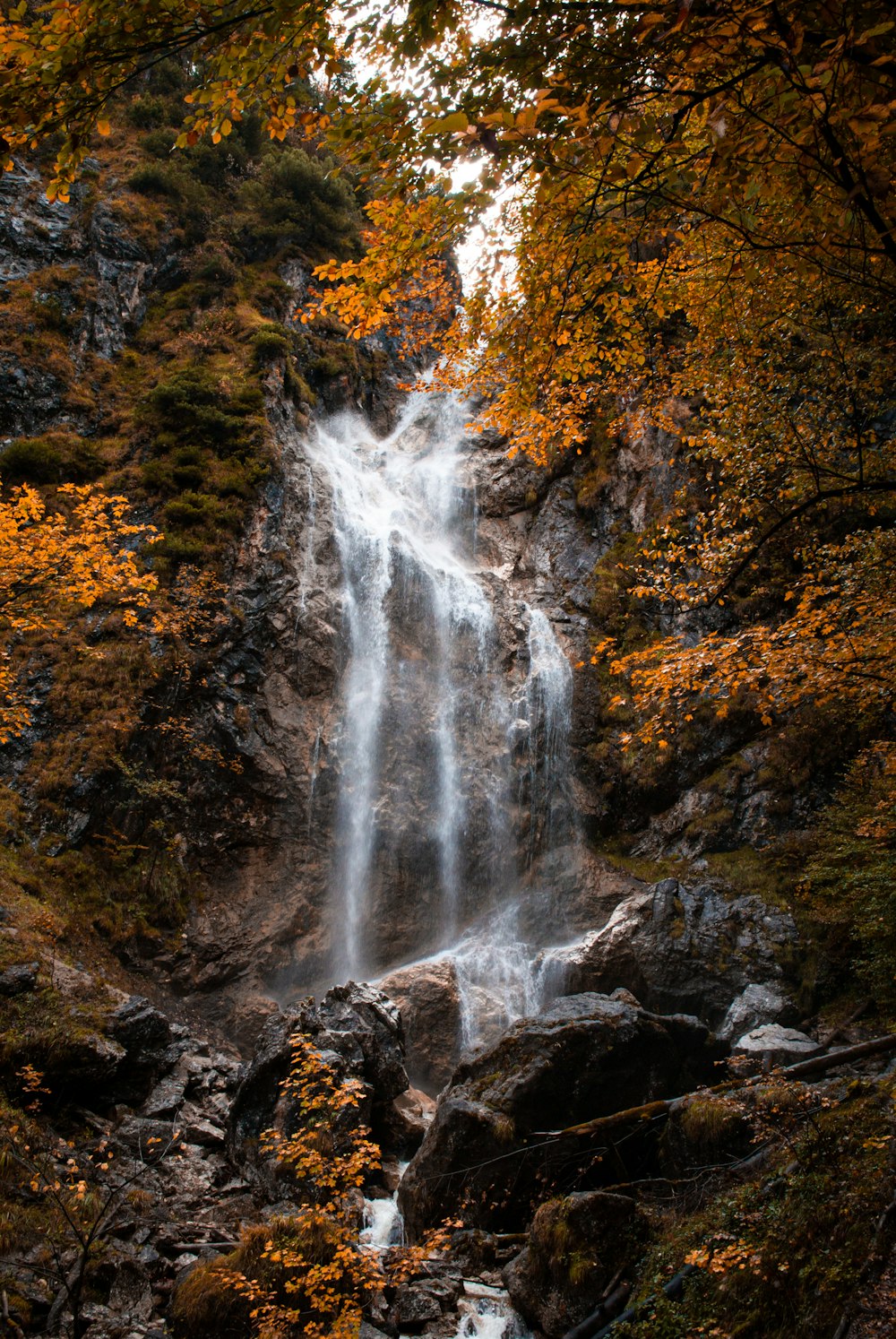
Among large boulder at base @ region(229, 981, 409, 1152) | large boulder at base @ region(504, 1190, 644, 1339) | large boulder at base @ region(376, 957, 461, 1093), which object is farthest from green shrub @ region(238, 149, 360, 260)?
large boulder at base @ region(504, 1190, 644, 1339)

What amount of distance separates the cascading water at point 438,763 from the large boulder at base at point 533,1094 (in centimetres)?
417

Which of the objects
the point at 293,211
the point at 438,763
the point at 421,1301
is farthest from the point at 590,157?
the point at 293,211

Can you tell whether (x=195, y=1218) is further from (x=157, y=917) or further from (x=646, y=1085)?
(x=157, y=917)

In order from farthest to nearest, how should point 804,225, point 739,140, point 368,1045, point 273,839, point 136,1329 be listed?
point 273,839
point 368,1045
point 136,1329
point 804,225
point 739,140

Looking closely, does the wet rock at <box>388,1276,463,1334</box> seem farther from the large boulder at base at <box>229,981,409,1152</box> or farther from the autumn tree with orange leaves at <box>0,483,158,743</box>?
the autumn tree with orange leaves at <box>0,483,158,743</box>

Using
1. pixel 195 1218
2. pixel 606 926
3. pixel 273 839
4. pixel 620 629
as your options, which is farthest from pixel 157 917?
pixel 620 629

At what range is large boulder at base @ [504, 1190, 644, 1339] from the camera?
5516 millimetres

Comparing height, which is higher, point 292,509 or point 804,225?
point 292,509

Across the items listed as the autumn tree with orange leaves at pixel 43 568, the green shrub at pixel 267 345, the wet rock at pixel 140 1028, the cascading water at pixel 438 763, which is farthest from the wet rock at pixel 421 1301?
the green shrub at pixel 267 345

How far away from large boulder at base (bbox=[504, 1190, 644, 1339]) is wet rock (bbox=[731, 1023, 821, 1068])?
2954 mm

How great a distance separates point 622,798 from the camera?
53.2 ft

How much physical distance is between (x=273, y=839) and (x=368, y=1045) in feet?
20.7

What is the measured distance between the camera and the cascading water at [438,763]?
47.3ft

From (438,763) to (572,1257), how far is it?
1142 cm
